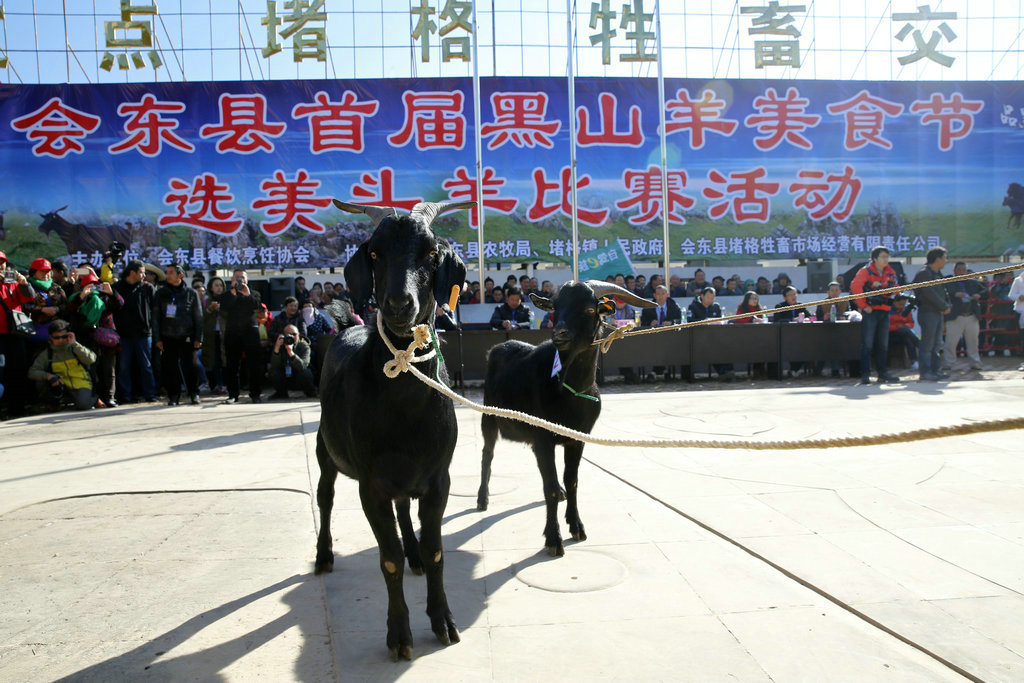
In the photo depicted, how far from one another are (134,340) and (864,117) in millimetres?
17234

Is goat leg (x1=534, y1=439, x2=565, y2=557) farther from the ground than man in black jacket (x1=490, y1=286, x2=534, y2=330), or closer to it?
closer to it

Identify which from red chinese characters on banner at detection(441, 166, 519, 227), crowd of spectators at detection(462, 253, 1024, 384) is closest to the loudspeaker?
crowd of spectators at detection(462, 253, 1024, 384)

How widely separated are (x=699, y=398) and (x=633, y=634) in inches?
290

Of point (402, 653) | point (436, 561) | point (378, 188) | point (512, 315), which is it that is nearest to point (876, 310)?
point (512, 315)

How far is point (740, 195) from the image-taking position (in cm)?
1731

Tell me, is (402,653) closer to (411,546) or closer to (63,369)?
(411,546)

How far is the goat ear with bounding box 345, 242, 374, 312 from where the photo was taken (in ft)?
9.87

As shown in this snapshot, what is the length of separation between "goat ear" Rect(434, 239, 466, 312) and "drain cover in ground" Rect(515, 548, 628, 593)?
150cm

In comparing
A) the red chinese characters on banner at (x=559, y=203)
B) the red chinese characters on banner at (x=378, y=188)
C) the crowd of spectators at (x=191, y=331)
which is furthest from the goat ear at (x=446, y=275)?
the red chinese characters on banner at (x=559, y=203)

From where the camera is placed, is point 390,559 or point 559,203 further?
point 559,203

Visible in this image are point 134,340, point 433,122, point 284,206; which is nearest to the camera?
point 134,340

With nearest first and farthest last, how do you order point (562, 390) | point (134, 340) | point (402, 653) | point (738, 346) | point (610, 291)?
point (402, 653)
point (562, 390)
point (610, 291)
point (134, 340)
point (738, 346)

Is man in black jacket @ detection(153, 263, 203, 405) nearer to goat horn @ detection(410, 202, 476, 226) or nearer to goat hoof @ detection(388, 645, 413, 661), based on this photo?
goat horn @ detection(410, 202, 476, 226)

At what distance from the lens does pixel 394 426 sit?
2979 millimetres
